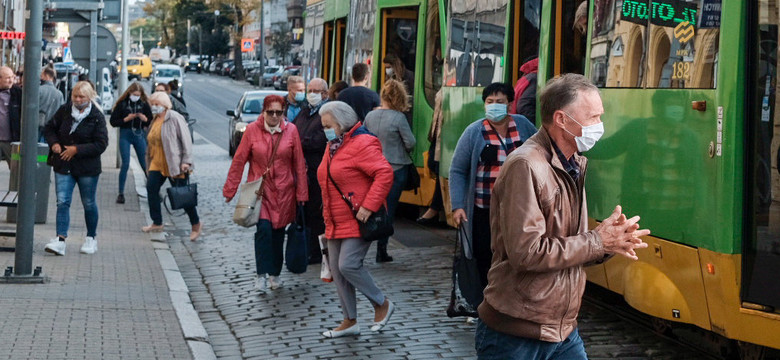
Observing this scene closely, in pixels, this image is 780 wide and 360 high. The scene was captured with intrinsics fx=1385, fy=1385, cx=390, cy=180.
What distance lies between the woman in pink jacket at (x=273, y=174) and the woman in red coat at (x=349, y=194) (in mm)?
1829

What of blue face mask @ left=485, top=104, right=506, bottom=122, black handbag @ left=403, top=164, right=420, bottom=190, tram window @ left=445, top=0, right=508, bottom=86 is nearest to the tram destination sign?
blue face mask @ left=485, top=104, right=506, bottom=122

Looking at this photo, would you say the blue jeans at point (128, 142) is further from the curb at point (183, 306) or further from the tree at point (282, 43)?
the tree at point (282, 43)

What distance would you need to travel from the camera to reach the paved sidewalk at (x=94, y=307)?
26.7 ft

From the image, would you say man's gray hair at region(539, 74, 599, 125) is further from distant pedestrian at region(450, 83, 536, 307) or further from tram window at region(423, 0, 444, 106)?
tram window at region(423, 0, 444, 106)

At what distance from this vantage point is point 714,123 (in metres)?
6.74

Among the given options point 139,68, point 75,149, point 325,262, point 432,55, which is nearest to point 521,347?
point 325,262

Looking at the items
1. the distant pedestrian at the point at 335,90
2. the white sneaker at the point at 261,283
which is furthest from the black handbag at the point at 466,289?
the distant pedestrian at the point at 335,90

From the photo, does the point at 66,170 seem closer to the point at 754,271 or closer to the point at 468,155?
the point at 468,155

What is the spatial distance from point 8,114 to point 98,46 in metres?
6.60

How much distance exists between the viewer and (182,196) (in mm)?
14117

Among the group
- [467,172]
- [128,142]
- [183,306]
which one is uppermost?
[467,172]

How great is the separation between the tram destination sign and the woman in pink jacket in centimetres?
361

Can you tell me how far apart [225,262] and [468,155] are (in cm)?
512

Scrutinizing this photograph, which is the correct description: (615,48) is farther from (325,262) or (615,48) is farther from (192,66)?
(192,66)
